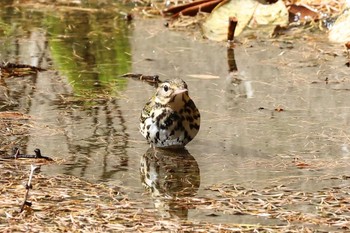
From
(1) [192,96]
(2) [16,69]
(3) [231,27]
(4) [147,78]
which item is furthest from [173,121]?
(3) [231,27]

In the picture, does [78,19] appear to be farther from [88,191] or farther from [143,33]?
[88,191]

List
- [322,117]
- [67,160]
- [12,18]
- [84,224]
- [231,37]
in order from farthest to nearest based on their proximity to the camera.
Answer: [12,18], [231,37], [322,117], [67,160], [84,224]

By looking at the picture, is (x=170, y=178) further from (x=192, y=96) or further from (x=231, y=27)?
(x=231, y=27)

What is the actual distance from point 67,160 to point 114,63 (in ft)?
9.90

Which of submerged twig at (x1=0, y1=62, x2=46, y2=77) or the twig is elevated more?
the twig

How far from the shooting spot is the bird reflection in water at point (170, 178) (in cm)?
578

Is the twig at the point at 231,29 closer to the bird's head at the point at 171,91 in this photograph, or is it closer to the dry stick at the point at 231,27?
the dry stick at the point at 231,27

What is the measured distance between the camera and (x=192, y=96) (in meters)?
8.38

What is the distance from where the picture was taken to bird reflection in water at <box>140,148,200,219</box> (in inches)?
228

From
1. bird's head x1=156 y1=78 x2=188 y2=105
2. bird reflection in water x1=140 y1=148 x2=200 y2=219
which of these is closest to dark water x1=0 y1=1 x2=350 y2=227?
bird reflection in water x1=140 y1=148 x2=200 y2=219

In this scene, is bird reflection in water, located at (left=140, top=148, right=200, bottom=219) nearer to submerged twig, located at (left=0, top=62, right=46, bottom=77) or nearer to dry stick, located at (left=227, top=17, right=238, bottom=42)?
submerged twig, located at (left=0, top=62, right=46, bottom=77)

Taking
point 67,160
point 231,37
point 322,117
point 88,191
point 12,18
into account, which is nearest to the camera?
point 88,191

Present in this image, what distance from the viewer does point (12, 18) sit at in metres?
11.6

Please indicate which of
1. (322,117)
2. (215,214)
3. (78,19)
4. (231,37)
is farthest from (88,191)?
(78,19)
